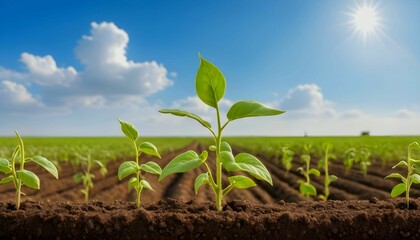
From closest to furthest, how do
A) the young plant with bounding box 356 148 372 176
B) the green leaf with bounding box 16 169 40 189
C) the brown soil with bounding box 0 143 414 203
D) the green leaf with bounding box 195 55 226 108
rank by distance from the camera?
1. the green leaf with bounding box 195 55 226 108
2. the green leaf with bounding box 16 169 40 189
3. the brown soil with bounding box 0 143 414 203
4. the young plant with bounding box 356 148 372 176

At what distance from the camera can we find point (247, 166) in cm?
188

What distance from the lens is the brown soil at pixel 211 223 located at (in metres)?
2.03

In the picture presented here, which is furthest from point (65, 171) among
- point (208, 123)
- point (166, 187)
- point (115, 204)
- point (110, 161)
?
point (208, 123)

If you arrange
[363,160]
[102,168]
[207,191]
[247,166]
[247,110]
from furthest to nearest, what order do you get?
[102,168] < [363,160] < [207,191] < [247,110] < [247,166]

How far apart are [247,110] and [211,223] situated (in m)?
0.64

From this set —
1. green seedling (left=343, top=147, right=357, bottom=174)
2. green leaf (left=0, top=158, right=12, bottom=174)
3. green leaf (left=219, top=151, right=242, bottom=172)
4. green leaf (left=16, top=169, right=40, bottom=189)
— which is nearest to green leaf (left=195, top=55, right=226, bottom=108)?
green leaf (left=219, top=151, right=242, bottom=172)

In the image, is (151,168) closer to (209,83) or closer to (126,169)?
(126,169)

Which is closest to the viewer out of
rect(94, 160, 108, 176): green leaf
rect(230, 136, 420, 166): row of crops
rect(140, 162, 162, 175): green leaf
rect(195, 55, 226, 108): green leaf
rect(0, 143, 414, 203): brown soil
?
rect(195, 55, 226, 108): green leaf

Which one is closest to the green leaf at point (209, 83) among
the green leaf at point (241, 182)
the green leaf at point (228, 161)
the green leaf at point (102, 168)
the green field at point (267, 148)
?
the green leaf at point (228, 161)

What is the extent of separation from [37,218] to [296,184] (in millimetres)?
6146

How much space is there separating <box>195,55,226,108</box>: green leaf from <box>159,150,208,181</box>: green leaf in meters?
0.30

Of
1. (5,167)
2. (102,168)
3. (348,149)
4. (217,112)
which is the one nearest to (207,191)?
(102,168)

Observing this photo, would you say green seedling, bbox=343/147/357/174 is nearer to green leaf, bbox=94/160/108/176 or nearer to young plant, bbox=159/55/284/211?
green leaf, bbox=94/160/108/176

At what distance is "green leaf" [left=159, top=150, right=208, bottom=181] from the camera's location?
72.6 inches
